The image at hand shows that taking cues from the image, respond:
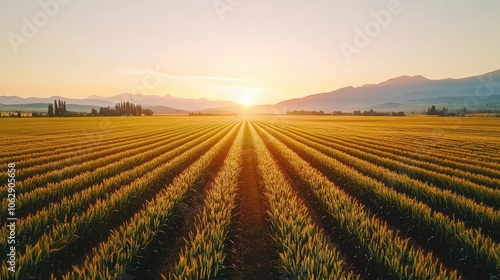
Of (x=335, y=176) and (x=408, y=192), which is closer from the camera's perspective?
(x=408, y=192)

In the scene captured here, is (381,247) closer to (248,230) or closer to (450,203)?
(248,230)

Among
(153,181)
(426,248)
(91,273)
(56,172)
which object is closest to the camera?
(91,273)

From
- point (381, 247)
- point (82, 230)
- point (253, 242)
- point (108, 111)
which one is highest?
point (108, 111)

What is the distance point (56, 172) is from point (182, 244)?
30.2ft

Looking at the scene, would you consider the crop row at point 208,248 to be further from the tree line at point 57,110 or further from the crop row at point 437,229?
the tree line at point 57,110

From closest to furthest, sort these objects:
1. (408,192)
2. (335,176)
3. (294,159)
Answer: (408,192)
(335,176)
(294,159)

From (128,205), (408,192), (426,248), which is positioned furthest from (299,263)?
(408,192)

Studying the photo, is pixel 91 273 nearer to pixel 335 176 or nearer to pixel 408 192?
pixel 408 192

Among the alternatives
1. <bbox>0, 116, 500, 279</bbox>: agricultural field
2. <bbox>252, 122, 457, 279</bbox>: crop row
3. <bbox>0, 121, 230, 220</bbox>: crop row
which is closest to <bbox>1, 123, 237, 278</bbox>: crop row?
<bbox>0, 116, 500, 279</bbox>: agricultural field

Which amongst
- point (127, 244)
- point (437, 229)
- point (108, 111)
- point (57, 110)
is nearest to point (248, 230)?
point (127, 244)

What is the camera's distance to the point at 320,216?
31.3 ft

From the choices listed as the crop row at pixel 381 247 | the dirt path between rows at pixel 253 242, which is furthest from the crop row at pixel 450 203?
the dirt path between rows at pixel 253 242

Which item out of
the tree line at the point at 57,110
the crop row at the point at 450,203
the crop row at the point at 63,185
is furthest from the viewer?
the tree line at the point at 57,110

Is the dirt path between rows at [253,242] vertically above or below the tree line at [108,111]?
below
